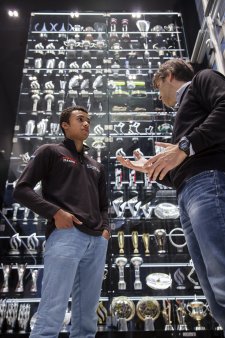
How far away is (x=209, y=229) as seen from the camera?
139 cm

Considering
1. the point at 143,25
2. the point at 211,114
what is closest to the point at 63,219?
the point at 211,114

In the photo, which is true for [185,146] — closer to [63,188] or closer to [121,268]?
[63,188]

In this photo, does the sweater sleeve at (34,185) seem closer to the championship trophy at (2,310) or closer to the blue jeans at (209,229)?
the blue jeans at (209,229)

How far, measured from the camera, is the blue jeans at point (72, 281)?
1.85 metres

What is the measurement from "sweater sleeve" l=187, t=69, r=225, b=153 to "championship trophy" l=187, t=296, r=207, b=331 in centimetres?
256

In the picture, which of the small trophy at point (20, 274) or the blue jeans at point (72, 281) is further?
the small trophy at point (20, 274)

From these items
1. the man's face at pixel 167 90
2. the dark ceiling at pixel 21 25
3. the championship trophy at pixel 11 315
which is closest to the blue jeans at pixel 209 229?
the man's face at pixel 167 90

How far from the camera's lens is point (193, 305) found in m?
3.65

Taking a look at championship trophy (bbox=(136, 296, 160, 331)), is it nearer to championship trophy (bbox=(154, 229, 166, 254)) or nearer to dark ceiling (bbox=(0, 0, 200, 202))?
championship trophy (bbox=(154, 229, 166, 254))

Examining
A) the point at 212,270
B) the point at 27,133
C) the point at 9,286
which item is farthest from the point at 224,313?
the point at 27,133

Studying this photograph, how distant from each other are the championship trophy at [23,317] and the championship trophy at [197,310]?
157 centimetres

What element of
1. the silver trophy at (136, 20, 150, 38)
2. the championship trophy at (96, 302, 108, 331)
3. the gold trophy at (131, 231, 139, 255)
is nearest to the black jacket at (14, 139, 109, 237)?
the championship trophy at (96, 302, 108, 331)

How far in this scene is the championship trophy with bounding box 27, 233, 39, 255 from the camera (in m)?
4.07

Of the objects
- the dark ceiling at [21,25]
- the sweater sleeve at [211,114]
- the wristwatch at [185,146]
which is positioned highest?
the dark ceiling at [21,25]
